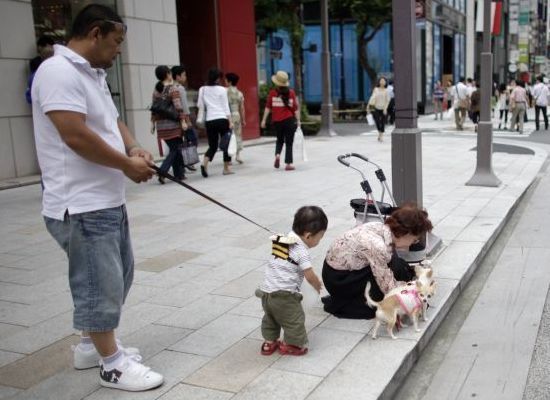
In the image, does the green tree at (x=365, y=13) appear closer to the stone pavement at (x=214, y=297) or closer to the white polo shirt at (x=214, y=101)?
the white polo shirt at (x=214, y=101)

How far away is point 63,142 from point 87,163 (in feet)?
0.46

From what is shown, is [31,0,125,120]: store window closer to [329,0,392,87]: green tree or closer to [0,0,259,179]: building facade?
[0,0,259,179]: building facade

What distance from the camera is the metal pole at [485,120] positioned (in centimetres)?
890

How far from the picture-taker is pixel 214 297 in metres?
4.57

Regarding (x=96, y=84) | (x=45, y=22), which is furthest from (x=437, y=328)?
(x=45, y=22)

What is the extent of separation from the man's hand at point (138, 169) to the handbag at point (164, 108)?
21.8 ft

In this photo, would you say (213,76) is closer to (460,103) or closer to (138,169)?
(138,169)

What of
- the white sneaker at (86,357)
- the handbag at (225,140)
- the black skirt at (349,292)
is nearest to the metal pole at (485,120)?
the handbag at (225,140)

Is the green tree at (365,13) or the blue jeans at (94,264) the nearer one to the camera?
the blue jeans at (94,264)

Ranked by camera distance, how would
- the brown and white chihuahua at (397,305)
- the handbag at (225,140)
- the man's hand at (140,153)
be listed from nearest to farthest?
the man's hand at (140,153)
the brown and white chihuahua at (397,305)
the handbag at (225,140)

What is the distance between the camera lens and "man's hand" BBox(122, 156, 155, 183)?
9.23 feet

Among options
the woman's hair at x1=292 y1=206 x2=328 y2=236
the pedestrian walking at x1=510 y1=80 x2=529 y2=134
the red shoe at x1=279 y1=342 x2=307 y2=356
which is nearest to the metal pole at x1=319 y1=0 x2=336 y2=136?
the pedestrian walking at x1=510 y1=80 x2=529 y2=134

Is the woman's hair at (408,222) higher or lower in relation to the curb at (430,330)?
higher

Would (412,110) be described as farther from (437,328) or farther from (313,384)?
(313,384)
